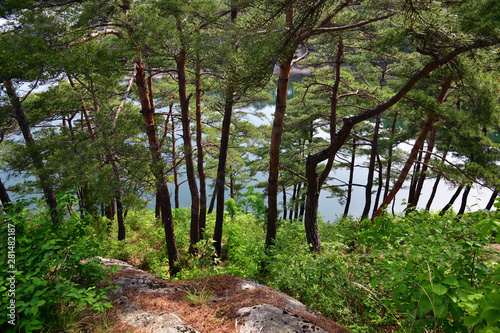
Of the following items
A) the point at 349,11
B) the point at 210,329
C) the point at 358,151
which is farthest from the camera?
the point at 358,151

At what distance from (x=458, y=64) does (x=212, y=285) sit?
6.44m

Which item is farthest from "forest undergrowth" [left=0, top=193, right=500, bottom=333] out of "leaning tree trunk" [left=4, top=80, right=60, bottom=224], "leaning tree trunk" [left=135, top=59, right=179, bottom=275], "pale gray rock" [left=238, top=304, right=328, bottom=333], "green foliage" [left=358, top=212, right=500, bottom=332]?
"leaning tree trunk" [left=4, top=80, right=60, bottom=224]

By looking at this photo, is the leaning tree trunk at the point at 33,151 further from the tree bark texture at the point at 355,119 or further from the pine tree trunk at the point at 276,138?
the tree bark texture at the point at 355,119

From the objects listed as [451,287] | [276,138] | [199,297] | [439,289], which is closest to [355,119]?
[276,138]

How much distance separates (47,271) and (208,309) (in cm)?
162

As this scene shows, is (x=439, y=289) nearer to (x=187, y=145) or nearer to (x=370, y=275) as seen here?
(x=370, y=275)

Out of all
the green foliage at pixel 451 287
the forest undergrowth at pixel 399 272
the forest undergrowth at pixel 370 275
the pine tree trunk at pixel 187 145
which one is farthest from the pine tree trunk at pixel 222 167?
the green foliage at pixel 451 287

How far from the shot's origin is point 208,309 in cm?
297

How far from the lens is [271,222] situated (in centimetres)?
669

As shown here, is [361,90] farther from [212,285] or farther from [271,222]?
[212,285]

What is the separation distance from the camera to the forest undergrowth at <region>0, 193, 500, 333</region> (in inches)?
73.5

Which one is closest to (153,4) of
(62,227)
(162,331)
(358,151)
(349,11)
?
(349,11)

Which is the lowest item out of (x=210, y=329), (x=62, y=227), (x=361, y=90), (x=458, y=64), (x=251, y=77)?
(x=210, y=329)

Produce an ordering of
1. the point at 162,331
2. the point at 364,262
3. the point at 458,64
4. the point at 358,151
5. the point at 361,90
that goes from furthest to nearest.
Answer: the point at 358,151 < the point at 361,90 < the point at 458,64 < the point at 364,262 < the point at 162,331
